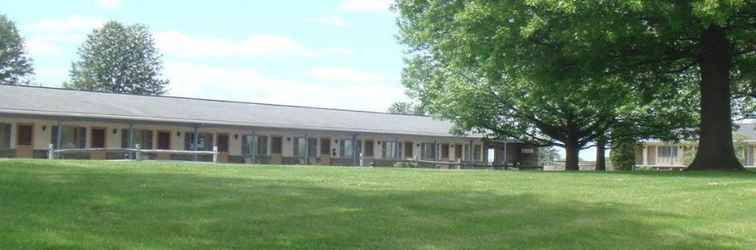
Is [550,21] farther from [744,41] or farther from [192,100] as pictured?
[192,100]

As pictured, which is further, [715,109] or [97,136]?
[97,136]

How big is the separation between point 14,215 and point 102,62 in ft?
259

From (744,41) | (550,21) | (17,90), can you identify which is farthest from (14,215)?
(17,90)

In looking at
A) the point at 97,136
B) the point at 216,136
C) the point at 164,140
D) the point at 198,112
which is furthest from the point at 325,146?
the point at 97,136

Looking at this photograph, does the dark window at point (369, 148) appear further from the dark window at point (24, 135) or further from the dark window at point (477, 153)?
the dark window at point (24, 135)

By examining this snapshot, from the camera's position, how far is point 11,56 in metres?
80.9

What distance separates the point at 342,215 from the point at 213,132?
114 ft

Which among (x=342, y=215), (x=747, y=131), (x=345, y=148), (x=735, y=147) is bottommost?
(x=342, y=215)

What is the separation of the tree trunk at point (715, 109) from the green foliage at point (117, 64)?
68115 millimetres

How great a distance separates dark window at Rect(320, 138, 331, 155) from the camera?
50062 millimetres

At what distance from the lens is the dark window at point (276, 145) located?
47906 mm

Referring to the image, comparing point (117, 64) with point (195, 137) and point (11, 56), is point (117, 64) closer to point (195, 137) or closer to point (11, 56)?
point (11, 56)

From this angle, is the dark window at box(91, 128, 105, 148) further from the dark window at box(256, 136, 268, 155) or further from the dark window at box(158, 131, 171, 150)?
the dark window at box(256, 136, 268, 155)

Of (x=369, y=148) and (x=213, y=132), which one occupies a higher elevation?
(x=213, y=132)
